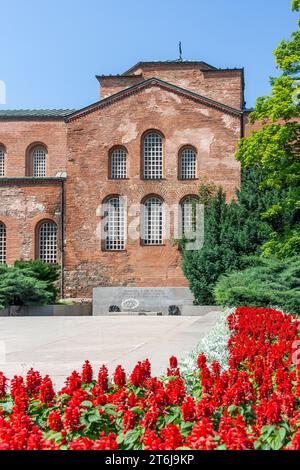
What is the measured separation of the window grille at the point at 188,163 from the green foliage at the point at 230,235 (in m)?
4.65

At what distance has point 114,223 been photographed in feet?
107

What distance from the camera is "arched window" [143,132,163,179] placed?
32750 millimetres

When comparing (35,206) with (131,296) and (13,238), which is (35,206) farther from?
(131,296)

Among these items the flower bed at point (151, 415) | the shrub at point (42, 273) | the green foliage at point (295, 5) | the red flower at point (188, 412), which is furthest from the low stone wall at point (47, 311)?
the red flower at point (188, 412)

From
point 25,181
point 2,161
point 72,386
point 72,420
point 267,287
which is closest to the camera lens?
point 72,420

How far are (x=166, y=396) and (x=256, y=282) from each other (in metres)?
13.3

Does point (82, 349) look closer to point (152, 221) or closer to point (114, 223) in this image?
point (152, 221)

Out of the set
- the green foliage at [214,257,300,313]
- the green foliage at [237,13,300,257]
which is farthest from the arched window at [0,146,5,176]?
the green foliage at [214,257,300,313]

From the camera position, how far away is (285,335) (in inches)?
353

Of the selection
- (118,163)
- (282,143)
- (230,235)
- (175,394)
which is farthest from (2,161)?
(175,394)

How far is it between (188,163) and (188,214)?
2.72 m

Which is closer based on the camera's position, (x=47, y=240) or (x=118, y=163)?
(x=118, y=163)

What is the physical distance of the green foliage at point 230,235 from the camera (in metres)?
26.4
